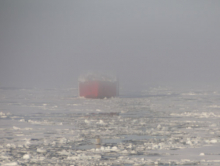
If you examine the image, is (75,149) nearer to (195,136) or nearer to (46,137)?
(46,137)

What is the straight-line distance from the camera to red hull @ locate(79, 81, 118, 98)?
59703 mm

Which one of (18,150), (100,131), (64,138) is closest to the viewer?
(18,150)

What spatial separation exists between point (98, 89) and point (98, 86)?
970 millimetres

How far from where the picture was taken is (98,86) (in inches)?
2376

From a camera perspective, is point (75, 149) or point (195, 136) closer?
point (75, 149)

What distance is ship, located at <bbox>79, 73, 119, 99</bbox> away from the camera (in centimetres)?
5988

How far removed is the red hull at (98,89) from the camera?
59.7m

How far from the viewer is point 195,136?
15.8m

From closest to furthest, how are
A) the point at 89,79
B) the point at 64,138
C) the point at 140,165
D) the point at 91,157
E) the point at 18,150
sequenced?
1. the point at 140,165
2. the point at 91,157
3. the point at 18,150
4. the point at 64,138
5. the point at 89,79

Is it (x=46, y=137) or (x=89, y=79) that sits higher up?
(x=89, y=79)

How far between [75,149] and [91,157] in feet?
4.94

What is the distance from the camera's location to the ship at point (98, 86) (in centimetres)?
5988

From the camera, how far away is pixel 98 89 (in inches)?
2341

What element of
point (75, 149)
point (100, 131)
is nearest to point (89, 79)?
point (100, 131)
